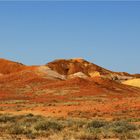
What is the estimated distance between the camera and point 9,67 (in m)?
110

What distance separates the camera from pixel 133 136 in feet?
59.0

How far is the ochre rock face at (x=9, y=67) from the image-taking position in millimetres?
107812

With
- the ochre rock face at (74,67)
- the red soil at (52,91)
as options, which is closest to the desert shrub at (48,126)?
the red soil at (52,91)

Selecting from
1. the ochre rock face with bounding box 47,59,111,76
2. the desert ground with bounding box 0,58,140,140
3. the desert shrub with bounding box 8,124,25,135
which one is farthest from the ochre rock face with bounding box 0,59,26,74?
the desert shrub with bounding box 8,124,25,135

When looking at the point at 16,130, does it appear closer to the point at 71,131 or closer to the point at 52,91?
the point at 71,131

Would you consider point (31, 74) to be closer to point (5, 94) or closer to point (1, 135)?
point (5, 94)

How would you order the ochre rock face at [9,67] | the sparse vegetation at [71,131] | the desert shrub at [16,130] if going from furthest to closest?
the ochre rock face at [9,67] → the desert shrub at [16,130] → the sparse vegetation at [71,131]

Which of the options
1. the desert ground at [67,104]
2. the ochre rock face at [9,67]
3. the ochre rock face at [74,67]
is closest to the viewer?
the desert ground at [67,104]

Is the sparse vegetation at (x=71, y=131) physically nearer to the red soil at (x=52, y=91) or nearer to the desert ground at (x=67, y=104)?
the desert ground at (x=67, y=104)

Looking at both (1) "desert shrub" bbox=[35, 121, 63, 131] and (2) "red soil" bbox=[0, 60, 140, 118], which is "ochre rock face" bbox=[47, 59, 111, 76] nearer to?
(2) "red soil" bbox=[0, 60, 140, 118]

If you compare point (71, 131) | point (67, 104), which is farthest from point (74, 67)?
point (71, 131)

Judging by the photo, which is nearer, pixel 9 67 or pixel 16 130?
pixel 16 130

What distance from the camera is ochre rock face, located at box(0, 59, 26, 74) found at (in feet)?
354

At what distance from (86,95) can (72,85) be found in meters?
9.52
